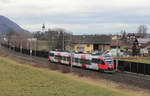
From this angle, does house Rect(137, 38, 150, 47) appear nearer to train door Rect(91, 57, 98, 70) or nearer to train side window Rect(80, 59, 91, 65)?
train side window Rect(80, 59, 91, 65)

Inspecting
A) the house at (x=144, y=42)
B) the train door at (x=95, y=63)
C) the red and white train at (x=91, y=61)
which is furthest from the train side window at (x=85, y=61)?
the house at (x=144, y=42)

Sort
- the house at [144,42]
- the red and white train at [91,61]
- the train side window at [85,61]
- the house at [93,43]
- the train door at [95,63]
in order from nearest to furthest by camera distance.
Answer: the red and white train at [91,61] < the train door at [95,63] < the train side window at [85,61] < the house at [93,43] < the house at [144,42]

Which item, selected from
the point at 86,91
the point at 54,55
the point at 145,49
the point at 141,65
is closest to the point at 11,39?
the point at 145,49

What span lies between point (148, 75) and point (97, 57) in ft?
27.1

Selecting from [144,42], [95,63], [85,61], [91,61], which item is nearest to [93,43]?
[144,42]

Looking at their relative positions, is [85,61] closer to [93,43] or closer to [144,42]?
[93,43]

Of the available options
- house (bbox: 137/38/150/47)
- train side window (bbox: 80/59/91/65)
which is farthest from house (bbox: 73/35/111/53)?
train side window (bbox: 80/59/91/65)

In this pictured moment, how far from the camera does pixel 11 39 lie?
13650 cm

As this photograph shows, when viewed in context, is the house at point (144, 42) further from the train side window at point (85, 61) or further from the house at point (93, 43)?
the train side window at point (85, 61)

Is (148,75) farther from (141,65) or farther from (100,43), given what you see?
(100,43)

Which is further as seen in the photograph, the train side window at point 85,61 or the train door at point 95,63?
the train side window at point 85,61

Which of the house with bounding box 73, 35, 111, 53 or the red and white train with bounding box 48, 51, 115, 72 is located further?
the house with bounding box 73, 35, 111, 53

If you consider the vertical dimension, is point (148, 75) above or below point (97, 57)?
below

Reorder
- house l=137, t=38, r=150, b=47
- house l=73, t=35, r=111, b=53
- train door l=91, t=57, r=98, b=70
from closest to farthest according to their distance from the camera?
train door l=91, t=57, r=98, b=70, house l=73, t=35, r=111, b=53, house l=137, t=38, r=150, b=47
